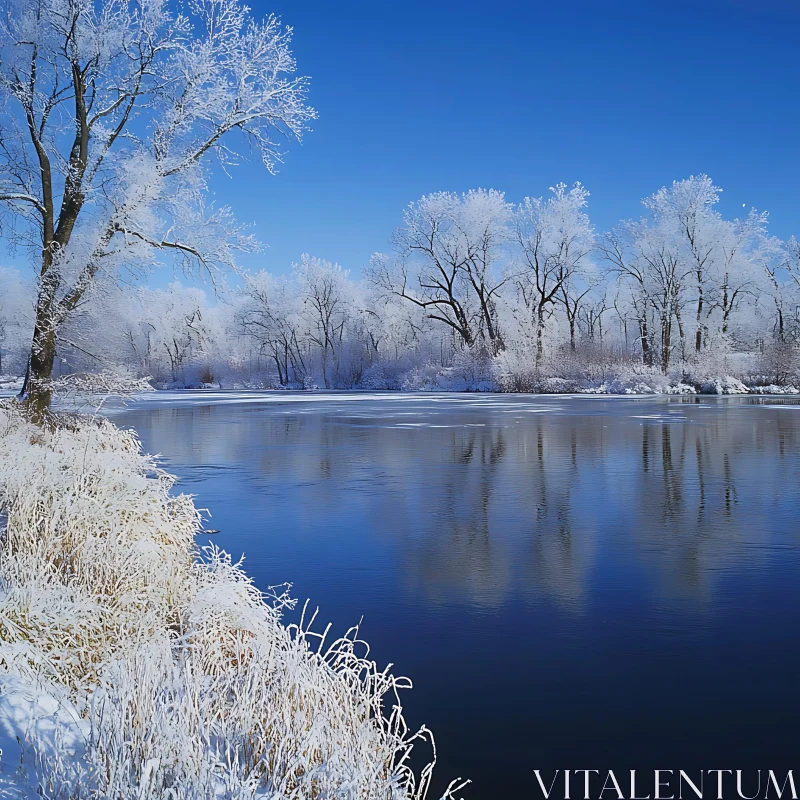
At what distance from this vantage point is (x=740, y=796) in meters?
3.35

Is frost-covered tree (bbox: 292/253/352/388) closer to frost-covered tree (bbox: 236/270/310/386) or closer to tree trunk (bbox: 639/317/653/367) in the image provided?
frost-covered tree (bbox: 236/270/310/386)

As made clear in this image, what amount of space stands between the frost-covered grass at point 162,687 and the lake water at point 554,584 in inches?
22.2

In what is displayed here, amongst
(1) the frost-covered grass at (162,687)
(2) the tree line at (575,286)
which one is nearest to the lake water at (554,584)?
(1) the frost-covered grass at (162,687)

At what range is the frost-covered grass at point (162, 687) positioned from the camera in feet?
9.20

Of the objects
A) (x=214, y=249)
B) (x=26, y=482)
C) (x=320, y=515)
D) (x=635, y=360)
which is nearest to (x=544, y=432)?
(x=214, y=249)

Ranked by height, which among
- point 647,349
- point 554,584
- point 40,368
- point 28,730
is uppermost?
point 647,349

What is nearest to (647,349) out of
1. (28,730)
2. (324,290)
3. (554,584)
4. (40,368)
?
(324,290)

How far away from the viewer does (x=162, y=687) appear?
3.37 meters

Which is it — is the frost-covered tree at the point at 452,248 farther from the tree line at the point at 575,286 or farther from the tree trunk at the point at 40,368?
the tree trunk at the point at 40,368

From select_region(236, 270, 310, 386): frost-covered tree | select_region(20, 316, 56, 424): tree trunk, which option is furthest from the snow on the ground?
select_region(236, 270, 310, 386): frost-covered tree

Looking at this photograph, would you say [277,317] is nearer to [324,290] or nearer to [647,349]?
[324,290]

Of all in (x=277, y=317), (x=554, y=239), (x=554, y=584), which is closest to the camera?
(x=554, y=584)

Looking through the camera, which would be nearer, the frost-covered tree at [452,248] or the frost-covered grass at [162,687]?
the frost-covered grass at [162,687]

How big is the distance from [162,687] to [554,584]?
12.2 feet
